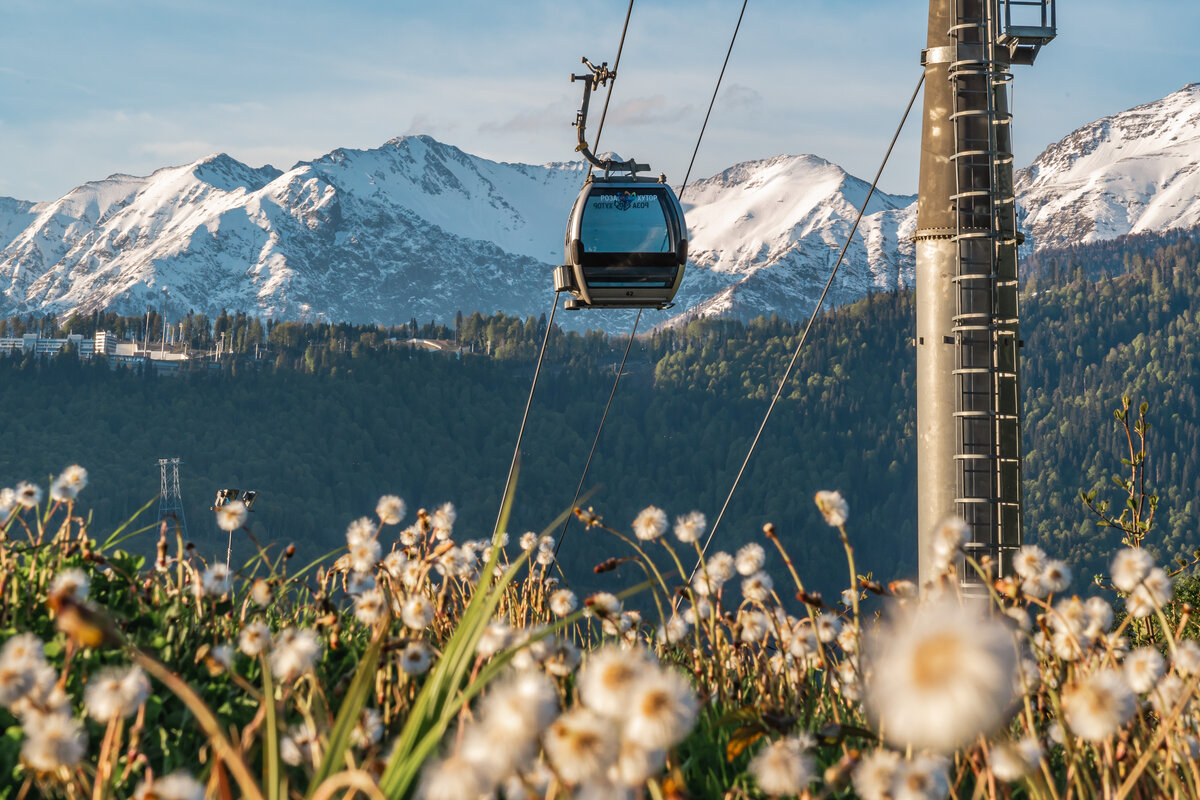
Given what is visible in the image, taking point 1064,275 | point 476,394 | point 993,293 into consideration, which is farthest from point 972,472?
point 1064,275

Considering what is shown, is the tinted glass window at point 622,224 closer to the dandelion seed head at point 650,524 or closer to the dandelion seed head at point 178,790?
the dandelion seed head at point 650,524

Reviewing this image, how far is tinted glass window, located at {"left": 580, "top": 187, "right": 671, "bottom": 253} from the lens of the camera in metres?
8.27

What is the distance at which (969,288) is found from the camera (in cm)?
521

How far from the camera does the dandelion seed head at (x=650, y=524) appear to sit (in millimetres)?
2338

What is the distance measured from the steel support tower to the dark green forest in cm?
10217

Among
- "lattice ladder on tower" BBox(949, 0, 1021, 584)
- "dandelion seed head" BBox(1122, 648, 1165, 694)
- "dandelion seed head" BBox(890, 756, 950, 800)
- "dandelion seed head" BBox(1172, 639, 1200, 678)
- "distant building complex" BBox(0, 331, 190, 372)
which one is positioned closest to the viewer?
"dandelion seed head" BBox(890, 756, 950, 800)

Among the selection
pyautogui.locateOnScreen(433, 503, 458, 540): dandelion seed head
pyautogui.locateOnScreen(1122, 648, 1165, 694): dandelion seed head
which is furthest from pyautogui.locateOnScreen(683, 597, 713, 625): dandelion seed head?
pyautogui.locateOnScreen(1122, 648, 1165, 694): dandelion seed head

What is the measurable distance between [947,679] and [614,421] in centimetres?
15471

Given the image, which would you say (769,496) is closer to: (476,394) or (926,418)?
(476,394)

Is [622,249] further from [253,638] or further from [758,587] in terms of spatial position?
[253,638]

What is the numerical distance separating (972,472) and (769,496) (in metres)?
125

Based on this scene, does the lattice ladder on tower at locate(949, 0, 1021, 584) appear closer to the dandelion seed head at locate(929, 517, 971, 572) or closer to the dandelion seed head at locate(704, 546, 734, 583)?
the dandelion seed head at locate(704, 546, 734, 583)

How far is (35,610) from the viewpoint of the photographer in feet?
9.57

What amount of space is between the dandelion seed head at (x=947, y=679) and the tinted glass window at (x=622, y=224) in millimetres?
7556
